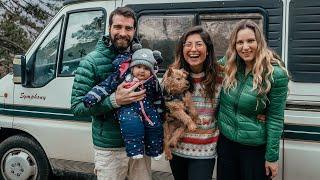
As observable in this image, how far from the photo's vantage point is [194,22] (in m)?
4.56

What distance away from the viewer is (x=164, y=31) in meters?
4.73

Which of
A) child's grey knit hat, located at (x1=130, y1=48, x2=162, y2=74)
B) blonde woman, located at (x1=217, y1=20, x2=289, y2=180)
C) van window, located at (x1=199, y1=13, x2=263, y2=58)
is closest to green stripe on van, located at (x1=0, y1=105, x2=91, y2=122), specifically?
van window, located at (x1=199, y1=13, x2=263, y2=58)

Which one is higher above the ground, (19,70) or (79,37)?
(79,37)

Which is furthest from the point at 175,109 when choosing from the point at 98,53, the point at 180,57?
the point at 98,53

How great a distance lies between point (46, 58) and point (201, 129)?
2.41m

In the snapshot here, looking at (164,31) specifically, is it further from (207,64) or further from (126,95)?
(126,95)

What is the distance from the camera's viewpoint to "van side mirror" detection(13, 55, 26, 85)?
517 centimetres

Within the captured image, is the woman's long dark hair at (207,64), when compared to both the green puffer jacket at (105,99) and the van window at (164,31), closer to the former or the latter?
the green puffer jacket at (105,99)

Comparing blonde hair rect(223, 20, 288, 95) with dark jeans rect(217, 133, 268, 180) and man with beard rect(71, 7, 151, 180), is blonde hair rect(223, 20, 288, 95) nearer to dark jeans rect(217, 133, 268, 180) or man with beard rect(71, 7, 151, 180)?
dark jeans rect(217, 133, 268, 180)

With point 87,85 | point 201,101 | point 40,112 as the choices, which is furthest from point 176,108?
point 40,112

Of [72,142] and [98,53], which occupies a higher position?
[98,53]

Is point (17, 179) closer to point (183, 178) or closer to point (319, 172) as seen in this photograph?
point (183, 178)

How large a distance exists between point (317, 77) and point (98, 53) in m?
1.80

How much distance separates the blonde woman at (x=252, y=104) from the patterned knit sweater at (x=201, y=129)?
0.07 metres
